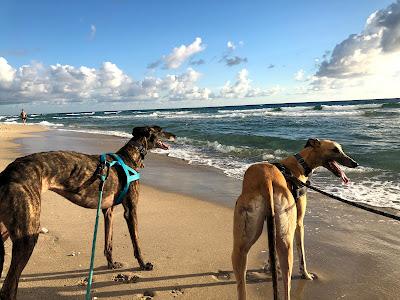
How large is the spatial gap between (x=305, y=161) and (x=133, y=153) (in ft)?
7.13

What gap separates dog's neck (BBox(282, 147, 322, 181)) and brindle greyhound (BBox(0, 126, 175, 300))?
1870 mm

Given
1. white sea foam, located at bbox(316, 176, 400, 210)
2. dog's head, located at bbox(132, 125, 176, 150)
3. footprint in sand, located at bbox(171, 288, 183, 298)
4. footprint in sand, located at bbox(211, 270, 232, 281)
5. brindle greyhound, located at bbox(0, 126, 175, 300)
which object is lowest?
white sea foam, located at bbox(316, 176, 400, 210)

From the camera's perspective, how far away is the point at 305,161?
457 cm

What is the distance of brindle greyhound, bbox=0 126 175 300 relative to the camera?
300 cm

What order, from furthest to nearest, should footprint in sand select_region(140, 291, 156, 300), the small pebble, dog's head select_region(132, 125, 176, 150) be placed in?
the small pebble, dog's head select_region(132, 125, 176, 150), footprint in sand select_region(140, 291, 156, 300)

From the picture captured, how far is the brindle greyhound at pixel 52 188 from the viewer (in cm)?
300

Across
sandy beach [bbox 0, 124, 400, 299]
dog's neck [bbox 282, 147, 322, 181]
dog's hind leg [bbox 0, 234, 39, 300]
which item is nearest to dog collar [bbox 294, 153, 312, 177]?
dog's neck [bbox 282, 147, 322, 181]

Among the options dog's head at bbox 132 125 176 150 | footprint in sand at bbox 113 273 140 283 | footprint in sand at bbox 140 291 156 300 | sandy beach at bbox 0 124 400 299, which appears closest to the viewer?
footprint in sand at bbox 140 291 156 300

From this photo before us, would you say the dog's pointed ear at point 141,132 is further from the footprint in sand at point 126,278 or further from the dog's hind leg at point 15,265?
the dog's hind leg at point 15,265

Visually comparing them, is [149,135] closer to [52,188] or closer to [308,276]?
[52,188]

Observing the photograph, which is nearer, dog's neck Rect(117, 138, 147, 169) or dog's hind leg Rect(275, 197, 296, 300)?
dog's hind leg Rect(275, 197, 296, 300)

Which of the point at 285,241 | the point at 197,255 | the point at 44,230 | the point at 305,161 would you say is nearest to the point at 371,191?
the point at 305,161

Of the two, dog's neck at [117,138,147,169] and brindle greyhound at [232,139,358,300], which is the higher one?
dog's neck at [117,138,147,169]

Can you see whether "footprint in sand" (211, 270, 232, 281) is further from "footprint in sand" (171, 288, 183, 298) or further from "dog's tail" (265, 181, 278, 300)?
"dog's tail" (265, 181, 278, 300)
